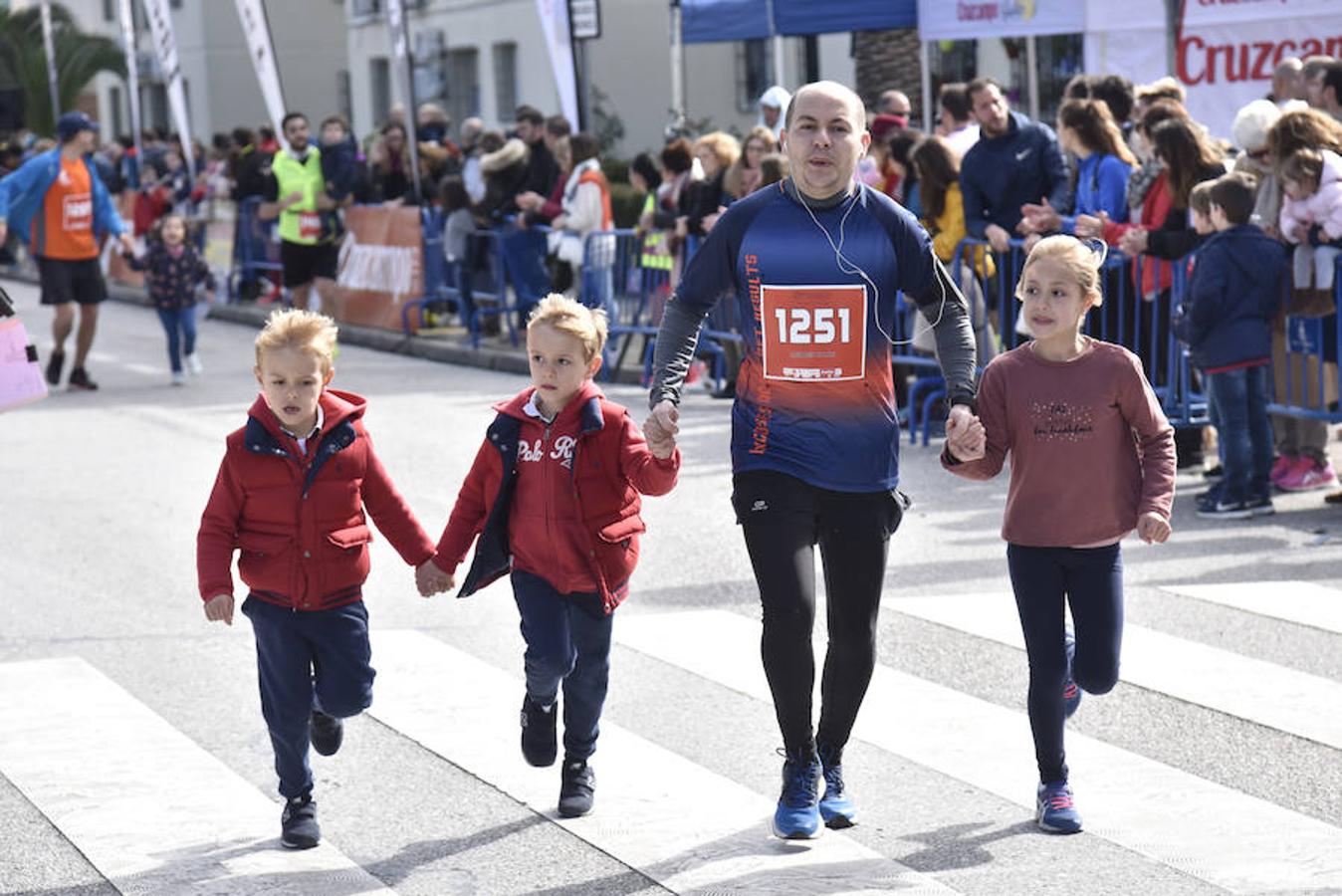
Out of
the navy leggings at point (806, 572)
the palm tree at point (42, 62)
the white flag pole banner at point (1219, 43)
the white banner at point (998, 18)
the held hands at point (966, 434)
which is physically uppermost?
the palm tree at point (42, 62)

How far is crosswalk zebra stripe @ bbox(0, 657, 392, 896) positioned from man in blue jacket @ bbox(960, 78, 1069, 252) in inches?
258

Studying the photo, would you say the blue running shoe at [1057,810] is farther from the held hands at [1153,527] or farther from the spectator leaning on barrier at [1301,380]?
the spectator leaning on barrier at [1301,380]

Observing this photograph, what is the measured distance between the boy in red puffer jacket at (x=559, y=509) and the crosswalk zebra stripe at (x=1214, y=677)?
217 centimetres

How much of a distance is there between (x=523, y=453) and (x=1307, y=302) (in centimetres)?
567

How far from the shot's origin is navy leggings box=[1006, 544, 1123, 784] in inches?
212

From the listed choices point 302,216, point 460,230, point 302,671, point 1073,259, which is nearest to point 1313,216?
point 1073,259

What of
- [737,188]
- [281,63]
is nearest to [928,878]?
[737,188]

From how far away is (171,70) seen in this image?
89.9 feet

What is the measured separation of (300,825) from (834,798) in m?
1.35

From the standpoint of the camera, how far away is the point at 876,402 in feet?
17.4

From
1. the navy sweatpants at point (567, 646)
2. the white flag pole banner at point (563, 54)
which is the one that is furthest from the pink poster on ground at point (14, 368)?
the white flag pole banner at point (563, 54)

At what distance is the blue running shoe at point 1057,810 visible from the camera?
5387 mm

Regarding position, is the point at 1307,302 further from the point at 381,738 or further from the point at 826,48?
the point at 826,48

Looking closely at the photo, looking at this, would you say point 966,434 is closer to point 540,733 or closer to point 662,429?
point 662,429
